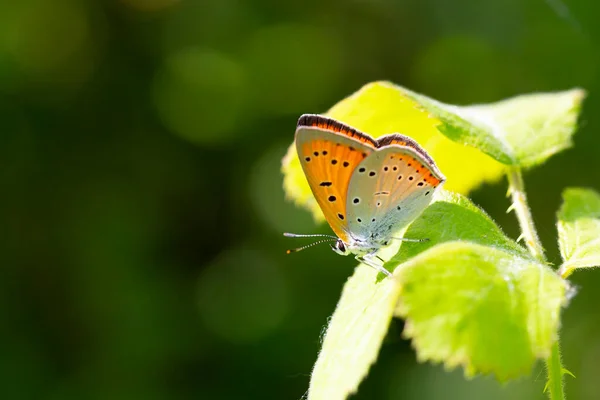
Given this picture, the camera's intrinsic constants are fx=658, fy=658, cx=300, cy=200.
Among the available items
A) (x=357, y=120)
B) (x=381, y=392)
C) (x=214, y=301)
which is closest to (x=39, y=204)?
(x=214, y=301)

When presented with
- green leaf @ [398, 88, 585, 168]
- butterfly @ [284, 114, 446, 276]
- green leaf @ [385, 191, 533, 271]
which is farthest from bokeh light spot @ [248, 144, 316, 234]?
green leaf @ [385, 191, 533, 271]

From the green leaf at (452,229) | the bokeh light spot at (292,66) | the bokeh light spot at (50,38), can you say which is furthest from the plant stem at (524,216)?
the bokeh light spot at (50,38)

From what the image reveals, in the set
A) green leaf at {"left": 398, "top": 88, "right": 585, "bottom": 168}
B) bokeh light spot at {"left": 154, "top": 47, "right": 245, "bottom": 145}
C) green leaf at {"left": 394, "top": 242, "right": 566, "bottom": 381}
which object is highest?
green leaf at {"left": 394, "top": 242, "right": 566, "bottom": 381}

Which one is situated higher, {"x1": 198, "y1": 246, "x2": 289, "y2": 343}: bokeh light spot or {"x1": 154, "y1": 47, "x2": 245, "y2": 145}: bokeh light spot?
{"x1": 154, "y1": 47, "x2": 245, "y2": 145}: bokeh light spot

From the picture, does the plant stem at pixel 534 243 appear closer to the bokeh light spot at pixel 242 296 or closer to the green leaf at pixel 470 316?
the green leaf at pixel 470 316

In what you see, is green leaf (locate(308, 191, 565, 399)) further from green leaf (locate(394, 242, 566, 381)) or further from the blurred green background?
the blurred green background

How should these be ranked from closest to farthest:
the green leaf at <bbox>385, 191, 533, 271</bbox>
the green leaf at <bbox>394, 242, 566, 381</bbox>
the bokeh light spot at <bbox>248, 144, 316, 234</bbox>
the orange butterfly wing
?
the green leaf at <bbox>394, 242, 566, 381</bbox> → the green leaf at <bbox>385, 191, 533, 271</bbox> → the orange butterfly wing → the bokeh light spot at <bbox>248, 144, 316, 234</bbox>

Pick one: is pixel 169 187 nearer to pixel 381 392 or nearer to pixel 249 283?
pixel 249 283
